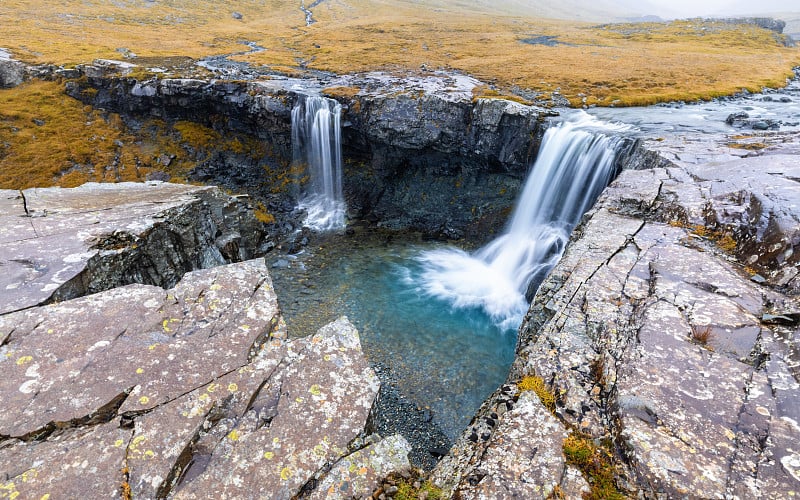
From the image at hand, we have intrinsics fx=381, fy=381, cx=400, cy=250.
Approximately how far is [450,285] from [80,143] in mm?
37702

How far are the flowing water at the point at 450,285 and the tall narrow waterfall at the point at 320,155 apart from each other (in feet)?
16.0

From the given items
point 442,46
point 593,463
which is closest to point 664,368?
point 593,463

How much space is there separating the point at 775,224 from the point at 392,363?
14.8 m

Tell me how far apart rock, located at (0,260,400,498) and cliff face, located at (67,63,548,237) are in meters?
24.0

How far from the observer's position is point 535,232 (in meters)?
26.3

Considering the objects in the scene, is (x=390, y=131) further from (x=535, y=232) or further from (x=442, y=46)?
(x=442, y=46)

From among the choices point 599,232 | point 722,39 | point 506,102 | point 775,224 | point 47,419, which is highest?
point 722,39

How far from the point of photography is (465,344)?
19469mm

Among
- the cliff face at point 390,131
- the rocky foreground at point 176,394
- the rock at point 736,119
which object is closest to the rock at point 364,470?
the rocky foreground at point 176,394

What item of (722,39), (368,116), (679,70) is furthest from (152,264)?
(722,39)

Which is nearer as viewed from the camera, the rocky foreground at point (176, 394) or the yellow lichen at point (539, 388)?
the rocky foreground at point (176, 394)

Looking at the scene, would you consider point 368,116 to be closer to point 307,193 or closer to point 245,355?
point 307,193

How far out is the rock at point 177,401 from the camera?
6.00 meters

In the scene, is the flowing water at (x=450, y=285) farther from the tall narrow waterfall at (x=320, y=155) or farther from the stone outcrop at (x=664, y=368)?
the stone outcrop at (x=664, y=368)
